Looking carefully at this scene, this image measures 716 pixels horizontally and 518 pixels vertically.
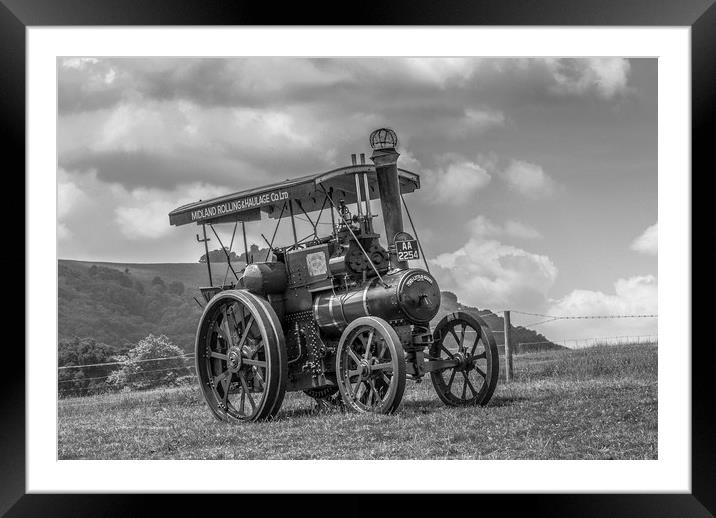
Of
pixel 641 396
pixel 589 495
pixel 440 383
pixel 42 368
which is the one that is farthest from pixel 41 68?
pixel 641 396

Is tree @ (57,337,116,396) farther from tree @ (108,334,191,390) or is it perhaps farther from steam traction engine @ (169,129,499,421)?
steam traction engine @ (169,129,499,421)

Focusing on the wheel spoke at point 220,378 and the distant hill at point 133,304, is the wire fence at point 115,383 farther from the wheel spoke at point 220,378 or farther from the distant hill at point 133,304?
the wheel spoke at point 220,378

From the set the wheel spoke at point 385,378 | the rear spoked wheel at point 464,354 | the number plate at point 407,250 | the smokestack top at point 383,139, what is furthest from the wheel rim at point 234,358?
the smokestack top at point 383,139

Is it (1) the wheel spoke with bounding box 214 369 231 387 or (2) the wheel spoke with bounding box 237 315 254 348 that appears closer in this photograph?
(2) the wheel spoke with bounding box 237 315 254 348

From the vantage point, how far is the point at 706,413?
838cm

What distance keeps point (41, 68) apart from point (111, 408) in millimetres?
5942

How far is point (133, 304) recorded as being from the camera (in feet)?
51.9

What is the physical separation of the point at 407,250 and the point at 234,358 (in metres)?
2.46

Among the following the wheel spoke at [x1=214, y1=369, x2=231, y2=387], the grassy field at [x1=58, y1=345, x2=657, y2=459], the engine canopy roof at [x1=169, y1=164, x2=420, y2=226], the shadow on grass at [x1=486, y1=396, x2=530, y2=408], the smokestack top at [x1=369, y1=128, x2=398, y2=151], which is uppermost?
the smokestack top at [x1=369, y1=128, x2=398, y2=151]

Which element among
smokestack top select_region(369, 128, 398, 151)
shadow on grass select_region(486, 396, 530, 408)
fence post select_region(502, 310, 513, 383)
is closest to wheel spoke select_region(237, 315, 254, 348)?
→ smokestack top select_region(369, 128, 398, 151)

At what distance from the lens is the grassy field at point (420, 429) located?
30.2ft

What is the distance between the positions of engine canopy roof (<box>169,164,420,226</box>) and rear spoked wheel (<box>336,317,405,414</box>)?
5.56ft

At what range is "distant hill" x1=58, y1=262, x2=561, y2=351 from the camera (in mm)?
14422
